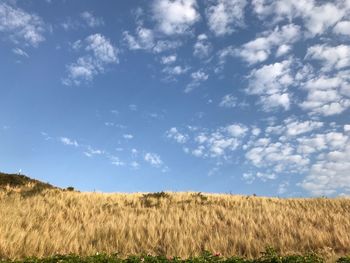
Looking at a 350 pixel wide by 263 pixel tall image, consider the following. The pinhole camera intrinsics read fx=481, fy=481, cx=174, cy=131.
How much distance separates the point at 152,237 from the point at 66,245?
119 inches

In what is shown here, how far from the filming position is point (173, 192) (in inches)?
1163

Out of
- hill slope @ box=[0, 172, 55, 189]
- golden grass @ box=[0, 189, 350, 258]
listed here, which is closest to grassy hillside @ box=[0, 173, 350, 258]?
golden grass @ box=[0, 189, 350, 258]

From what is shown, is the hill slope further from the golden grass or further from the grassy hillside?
the golden grass

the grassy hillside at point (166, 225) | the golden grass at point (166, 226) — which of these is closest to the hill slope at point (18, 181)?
the grassy hillside at point (166, 225)

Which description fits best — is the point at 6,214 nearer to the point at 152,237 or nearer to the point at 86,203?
the point at 86,203

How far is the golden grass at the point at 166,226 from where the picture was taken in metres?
15.8

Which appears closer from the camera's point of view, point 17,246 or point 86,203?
point 17,246

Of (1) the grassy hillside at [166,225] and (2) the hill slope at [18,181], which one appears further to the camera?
(2) the hill slope at [18,181]

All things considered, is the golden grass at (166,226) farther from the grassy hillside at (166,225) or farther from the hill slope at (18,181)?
the hill slope at (18,181)

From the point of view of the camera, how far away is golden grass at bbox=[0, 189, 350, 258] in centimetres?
1584

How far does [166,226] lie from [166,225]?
250 millimetres

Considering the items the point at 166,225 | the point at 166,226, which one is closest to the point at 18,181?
Answer: the point at 166,225

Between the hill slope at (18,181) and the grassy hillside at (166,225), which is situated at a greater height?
the hill slope at (18,181)

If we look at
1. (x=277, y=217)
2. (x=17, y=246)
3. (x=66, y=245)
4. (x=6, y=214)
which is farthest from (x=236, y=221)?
(x=6, y=214)
